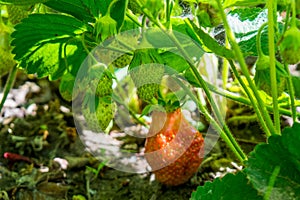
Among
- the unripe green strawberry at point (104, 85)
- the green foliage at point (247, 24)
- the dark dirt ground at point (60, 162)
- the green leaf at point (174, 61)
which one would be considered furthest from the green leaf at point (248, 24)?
the dark dirt ground at point (60, 162)

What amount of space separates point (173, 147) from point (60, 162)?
322 mm

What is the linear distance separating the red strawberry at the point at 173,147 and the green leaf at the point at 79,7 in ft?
1.24

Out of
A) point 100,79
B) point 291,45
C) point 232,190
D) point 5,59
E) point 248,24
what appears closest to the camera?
point 291,45

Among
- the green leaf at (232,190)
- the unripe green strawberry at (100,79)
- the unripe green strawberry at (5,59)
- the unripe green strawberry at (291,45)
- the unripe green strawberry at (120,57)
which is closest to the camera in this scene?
the unripe green strawberry at (291,45)

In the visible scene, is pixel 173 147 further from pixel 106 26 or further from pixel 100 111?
pixel 106 26

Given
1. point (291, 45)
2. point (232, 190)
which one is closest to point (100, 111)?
point (232, 190)

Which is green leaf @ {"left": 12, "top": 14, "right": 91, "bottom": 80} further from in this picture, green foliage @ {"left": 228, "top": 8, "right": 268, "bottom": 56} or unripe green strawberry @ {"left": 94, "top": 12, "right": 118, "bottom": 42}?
green foliage @ {"left": 228, "top": 8, "right": 268, "bottom": 56}

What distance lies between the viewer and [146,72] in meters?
1.03

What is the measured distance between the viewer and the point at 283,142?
82 cm

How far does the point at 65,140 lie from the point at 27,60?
0.49 m

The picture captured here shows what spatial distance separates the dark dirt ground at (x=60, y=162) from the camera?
1438mm

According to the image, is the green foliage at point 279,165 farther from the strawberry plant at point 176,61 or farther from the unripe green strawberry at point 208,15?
the unripe green strawberry at point 208,15

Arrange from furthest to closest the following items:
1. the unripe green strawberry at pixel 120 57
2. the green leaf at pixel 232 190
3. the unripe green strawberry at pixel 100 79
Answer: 1. the unripe green strawberry at pixel 120 57
2. the unripe green strawberry at pixel 100 79
3. the green leaf at pixel 232 190

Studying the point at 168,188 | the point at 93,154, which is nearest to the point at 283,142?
the point at 168,188
